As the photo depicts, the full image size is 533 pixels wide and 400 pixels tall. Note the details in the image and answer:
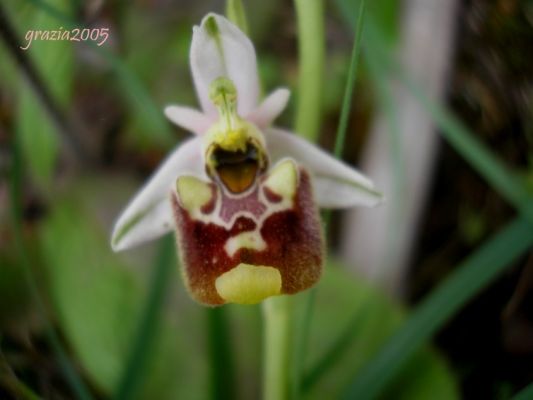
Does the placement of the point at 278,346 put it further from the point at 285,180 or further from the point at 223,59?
the point at 223,59

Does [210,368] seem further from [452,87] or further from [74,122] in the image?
[452,87]

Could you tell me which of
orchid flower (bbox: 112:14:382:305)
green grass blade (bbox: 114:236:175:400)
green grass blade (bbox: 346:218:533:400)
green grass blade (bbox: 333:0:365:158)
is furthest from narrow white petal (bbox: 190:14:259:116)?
green grass blade (bbox: 346:218:533:400)

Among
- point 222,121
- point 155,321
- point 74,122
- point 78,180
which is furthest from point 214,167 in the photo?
point 74,122

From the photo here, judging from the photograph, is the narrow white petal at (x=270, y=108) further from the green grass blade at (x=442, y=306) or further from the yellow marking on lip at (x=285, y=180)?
the green grass blade at (x=442, y=306)

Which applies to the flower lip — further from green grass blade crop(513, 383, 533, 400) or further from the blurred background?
green grass blade crop(513, 383, 533, 400)

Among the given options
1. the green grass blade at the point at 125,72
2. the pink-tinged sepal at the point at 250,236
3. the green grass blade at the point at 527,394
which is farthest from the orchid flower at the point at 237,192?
the green grass blade at the point at 527,394

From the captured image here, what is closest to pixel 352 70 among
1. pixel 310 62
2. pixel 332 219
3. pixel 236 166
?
pixel 310 62

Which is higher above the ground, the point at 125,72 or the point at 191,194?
the point at 125,72
